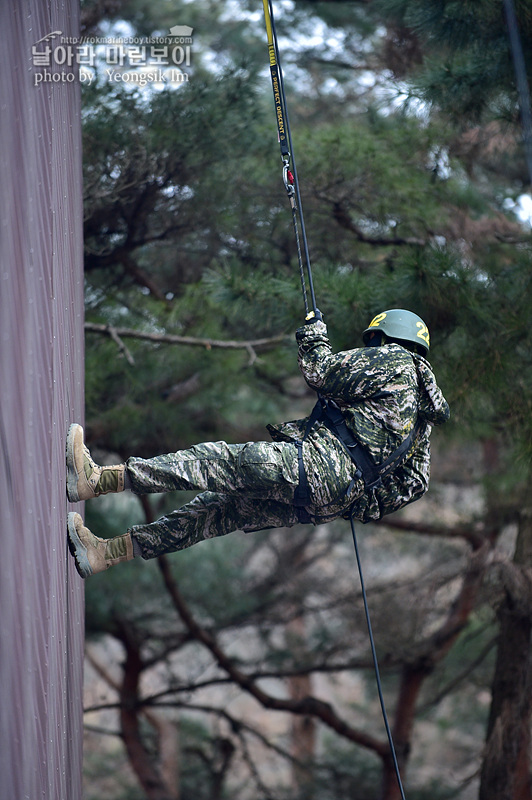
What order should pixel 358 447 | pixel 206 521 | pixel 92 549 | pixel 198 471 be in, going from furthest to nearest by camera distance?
1. pixel 206 521
2. pixel 92 549
3. pixel 358 447
4. pixel 198 471

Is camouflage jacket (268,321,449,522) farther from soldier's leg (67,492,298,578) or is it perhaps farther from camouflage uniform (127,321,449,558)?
soldier's leg (67,492,298,578)

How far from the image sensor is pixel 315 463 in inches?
147

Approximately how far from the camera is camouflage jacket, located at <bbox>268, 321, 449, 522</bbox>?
12.6ft

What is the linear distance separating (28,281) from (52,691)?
5.24 ft

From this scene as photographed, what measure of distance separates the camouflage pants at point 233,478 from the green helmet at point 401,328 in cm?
64

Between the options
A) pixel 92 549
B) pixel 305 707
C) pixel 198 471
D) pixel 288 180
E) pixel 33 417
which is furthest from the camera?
pixel 305 707

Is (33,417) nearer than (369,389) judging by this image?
Yes

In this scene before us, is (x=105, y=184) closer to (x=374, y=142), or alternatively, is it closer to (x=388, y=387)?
(x=374, y=142)

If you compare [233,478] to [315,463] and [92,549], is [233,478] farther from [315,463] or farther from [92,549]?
[92,549]

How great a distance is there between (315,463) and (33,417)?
1.31m

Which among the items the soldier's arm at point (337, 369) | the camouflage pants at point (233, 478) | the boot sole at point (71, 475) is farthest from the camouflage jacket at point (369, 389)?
the boot sole at point (71, 475)

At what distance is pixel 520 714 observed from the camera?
711 centimetres

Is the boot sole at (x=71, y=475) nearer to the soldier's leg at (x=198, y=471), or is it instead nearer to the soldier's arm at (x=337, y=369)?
the soldier's leg at (x=198, y=471)

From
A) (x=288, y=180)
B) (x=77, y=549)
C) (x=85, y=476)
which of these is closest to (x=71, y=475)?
(x=85, y=476)
